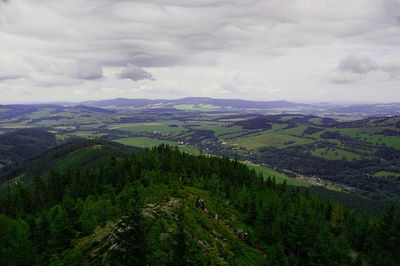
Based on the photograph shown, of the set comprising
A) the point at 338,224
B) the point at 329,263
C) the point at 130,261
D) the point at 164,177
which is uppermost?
the point at 130,261

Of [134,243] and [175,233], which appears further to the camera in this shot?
[175,233]

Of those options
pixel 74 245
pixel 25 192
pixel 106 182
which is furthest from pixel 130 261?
pixel 25 192

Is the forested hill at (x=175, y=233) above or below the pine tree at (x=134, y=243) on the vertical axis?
Answer: below

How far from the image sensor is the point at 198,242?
168 ft

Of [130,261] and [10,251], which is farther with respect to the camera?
[10,251]

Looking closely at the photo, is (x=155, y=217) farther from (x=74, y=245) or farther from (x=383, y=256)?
(x=383, y=256)

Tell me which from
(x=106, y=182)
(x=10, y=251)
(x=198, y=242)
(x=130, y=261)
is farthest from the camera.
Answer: (x=106, y=182)

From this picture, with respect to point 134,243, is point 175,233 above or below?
below

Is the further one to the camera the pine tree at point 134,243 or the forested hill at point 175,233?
the forested hill at point 175,233

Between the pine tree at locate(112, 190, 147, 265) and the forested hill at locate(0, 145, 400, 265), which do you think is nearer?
the pine tree at locate(112, 190, 147, 265)

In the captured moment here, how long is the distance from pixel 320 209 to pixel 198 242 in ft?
246

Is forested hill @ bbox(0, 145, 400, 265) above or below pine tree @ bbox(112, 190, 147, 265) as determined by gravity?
below

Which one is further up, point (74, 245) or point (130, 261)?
point (130, 261)

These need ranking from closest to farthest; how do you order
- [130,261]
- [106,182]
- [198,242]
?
[130,261]
[198,242]
[106,182]
